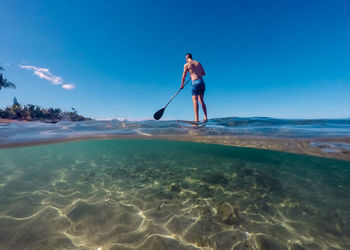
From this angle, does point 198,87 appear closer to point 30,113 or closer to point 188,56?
point 188,56

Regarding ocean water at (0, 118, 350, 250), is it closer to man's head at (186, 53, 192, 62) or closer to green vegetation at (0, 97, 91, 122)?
man's head at (186, 53, 192, 62)

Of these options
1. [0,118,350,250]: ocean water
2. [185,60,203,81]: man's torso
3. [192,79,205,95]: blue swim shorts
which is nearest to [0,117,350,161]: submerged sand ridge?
[0,118,350,250]: ocean water

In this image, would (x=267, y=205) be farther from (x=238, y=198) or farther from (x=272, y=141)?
(x=272, y=141)

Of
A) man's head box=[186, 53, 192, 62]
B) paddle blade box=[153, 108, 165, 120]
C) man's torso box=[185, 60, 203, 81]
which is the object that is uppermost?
man's head box=[186, 53, 192, 62]

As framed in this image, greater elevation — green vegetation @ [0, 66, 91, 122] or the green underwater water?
green vegetation @ [0, 66, 91, 122]

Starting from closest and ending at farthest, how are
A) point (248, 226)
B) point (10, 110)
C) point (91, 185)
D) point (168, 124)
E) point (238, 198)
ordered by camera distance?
point (248, 226) → point (238, 198) → point (91, 185) → point (168, 124) → point (10, 110)

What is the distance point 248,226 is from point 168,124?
7.77 meters

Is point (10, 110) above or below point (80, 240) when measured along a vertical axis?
above

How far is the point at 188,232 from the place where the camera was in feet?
12.0

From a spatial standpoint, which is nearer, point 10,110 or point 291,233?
point 291,233

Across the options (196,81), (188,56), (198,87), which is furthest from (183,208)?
(188,56)

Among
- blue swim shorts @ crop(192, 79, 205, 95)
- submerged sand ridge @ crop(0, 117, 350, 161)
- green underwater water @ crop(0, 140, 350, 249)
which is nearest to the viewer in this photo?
green underwater water @ crop(0, 140, 350, 249)

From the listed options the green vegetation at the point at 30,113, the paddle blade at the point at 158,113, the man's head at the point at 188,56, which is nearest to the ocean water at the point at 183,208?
the paddle blade at the point at 158,113

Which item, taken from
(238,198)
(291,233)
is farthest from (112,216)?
(291,233)
